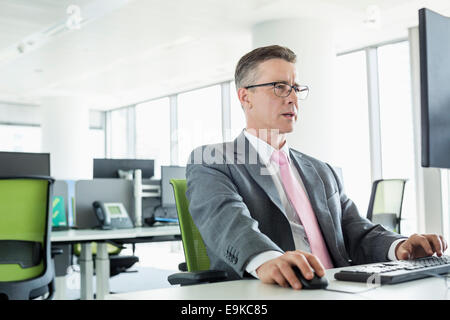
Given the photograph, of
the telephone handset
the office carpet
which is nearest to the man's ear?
the telephone handset

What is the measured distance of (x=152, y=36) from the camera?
6938 mm

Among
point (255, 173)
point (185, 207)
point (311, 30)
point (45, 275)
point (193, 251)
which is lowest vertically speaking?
point (45, 275)

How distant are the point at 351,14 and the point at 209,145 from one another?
4.82 meters

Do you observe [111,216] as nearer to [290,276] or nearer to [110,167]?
[110,167]

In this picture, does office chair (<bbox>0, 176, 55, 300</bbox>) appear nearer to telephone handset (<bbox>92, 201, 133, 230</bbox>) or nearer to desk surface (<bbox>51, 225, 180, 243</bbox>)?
desk surface (<bbox>51, 225, 180, 243</bbox>)

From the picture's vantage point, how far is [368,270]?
46.1 inches

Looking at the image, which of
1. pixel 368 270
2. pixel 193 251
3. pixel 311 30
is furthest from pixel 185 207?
pixel 311 30

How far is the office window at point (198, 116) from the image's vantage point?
952 centimetres

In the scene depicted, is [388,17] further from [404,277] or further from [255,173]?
[404,277]

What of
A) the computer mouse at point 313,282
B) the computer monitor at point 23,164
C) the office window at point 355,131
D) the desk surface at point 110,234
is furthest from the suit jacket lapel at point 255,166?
the office window at point 355,131

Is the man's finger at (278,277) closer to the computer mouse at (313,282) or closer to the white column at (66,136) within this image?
the computer mouse at (313,282)

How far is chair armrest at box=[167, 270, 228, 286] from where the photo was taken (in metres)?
1.42

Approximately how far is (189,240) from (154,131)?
9750mm

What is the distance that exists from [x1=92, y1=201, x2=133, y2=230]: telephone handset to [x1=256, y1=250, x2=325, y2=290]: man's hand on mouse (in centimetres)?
309
